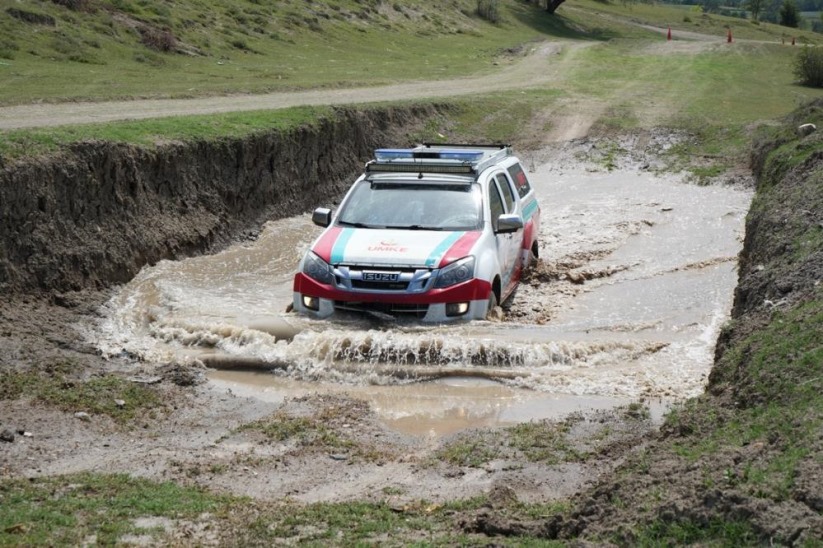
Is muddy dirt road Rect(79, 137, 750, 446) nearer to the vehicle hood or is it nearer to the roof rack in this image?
the vehicle hood

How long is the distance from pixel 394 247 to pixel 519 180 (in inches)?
155

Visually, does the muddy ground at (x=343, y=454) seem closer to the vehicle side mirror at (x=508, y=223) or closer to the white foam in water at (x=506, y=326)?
the white foam in water at (x=506, y=326)

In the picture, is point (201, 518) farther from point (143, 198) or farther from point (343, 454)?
point (143, 198)

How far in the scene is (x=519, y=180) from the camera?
16.0 meters

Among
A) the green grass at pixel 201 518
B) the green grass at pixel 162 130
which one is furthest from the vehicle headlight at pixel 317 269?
the green grass at pixel 201 518

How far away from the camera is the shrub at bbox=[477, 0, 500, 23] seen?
6369 cm

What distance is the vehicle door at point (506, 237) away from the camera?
13766mm

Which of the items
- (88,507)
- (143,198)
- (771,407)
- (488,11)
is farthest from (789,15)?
(88,507)

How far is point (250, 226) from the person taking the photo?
755 inches

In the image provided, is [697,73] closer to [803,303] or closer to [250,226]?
[250,226]

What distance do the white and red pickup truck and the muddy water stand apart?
0.98ft

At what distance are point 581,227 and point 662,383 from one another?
9.45 meters

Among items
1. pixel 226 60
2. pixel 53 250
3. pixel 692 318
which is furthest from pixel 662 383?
pixel 226 60

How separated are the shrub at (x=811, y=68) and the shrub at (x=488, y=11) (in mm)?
27000
